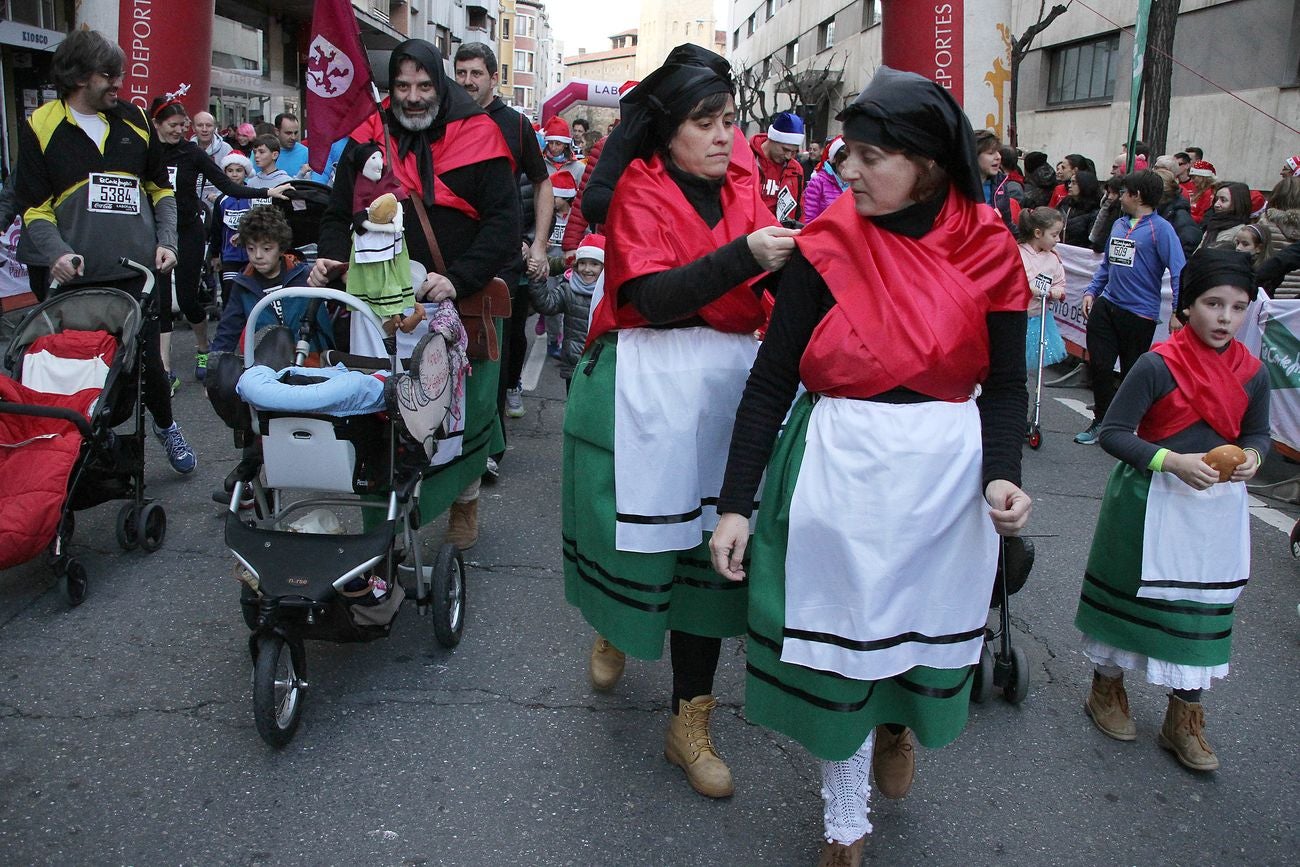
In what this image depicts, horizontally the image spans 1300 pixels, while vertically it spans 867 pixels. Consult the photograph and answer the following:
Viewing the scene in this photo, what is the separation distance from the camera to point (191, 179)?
7824mm

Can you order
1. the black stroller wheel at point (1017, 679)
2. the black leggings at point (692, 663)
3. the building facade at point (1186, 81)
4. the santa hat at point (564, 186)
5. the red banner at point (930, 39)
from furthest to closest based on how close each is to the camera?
the building facade at point (1186, 81) < the red banner at point (930, 39) < the santa hat at point (564, 186) < the black stroller wheel at point (1017, 679) < the black leggings at point (692, 663)

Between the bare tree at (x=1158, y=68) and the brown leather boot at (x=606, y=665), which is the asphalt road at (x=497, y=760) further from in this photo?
the bare tree at (x=1158, y=68)

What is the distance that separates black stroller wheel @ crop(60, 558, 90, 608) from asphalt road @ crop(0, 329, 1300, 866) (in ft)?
0.17

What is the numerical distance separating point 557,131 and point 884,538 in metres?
12.0

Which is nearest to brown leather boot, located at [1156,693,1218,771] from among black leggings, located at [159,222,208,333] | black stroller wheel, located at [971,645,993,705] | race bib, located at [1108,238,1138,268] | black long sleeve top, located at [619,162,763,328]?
black stroller wheel, located at [971,645,993,705]

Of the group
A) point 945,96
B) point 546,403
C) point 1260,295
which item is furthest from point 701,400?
point 1260,295

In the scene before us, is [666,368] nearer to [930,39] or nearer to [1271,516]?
[1271,516]

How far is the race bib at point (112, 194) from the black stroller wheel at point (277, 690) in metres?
2.67

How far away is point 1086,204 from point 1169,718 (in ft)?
29.0

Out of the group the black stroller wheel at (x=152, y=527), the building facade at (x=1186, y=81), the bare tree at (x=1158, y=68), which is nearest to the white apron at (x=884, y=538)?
the black stroller wheel at (x=152, y=527)

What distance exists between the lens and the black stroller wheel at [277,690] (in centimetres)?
296

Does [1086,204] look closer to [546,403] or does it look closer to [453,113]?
[546,403]

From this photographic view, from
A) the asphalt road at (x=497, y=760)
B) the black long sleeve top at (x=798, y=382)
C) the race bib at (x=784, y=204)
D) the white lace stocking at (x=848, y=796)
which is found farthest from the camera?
the race bib at (x=784, y=204)

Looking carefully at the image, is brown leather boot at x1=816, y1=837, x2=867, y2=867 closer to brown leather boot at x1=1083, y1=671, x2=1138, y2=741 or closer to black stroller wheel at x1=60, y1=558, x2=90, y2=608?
brown leather boot at x1=1083, y1=671, x2=1138, y2=741
